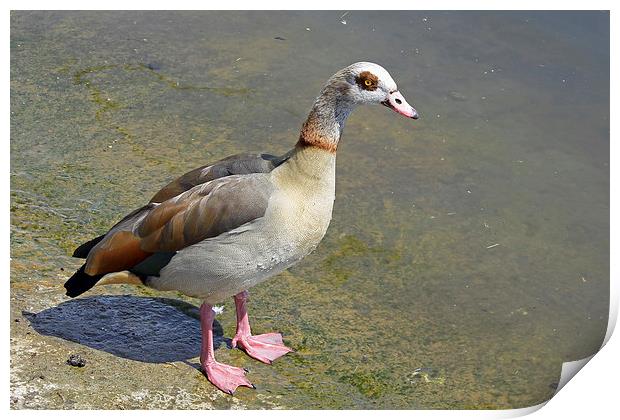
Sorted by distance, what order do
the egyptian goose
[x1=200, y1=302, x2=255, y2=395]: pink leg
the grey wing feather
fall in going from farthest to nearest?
1. the grey wing feather
2. [x1=200, y1=302, x2=255, y2=395]: pink leg
3. the egyptian goose

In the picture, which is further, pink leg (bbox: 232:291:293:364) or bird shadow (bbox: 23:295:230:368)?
pink leg (bbox: 232:291:293:364)

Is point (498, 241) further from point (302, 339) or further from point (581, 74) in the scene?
point (581, 74)

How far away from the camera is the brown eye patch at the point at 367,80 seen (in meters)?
4.99

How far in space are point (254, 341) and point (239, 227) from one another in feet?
2.72

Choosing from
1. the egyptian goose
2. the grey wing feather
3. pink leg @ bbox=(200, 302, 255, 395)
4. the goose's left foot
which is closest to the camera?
the egyptian goose

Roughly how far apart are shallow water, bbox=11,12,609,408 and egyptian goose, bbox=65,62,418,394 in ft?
1.52

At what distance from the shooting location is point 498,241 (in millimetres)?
6816

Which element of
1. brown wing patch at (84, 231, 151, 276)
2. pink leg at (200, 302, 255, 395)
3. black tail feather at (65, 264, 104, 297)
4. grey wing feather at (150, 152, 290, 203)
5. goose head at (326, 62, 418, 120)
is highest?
goose head at (326, 62, 418, 120)

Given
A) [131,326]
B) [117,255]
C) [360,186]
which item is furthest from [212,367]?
[360,186]

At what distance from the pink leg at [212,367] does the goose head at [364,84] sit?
142 centimetres

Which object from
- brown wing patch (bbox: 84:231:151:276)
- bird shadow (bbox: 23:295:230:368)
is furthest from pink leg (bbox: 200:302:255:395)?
brown wing patch (bbox: 84:231:151:276)

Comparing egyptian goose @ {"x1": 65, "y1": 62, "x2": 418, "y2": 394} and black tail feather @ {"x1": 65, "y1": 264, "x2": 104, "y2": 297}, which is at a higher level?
egyptian goose @ {"x1": 65, "y1": 62, "x2": 418, "y2": 394}

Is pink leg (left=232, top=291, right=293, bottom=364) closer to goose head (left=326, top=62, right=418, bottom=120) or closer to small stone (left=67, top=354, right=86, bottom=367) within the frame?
small stone (left=67, top=354, right=86, bottom=367)

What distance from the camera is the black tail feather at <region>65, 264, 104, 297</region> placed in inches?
202
